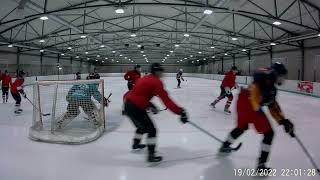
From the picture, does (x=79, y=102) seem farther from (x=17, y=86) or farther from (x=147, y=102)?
(x=17, y=86)

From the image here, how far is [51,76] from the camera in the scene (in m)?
28.3

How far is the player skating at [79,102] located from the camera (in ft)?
18.4

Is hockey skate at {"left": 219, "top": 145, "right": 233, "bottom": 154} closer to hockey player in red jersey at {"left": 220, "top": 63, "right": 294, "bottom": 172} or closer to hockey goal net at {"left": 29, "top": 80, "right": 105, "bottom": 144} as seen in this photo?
hockey player in red jersey at {"left": 220, "top": 63, "right": 294, "bottom": 172}

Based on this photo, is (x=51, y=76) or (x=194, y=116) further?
(x=51, y=76)

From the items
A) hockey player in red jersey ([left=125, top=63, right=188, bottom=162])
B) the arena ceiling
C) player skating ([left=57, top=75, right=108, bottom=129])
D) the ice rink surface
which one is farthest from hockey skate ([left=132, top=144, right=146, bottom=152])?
the arena ceiling

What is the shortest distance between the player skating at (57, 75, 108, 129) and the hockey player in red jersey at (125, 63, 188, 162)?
2.00 m

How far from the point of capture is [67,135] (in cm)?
528

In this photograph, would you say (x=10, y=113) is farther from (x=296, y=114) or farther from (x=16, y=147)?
(x=296, y=114)

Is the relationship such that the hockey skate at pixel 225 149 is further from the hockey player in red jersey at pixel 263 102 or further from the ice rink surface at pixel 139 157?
the hockey player in red jersey at pixel 263 102

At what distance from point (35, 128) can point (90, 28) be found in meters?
16.2

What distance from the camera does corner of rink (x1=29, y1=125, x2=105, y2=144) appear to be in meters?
4.89

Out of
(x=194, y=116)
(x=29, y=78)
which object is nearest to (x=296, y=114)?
(x=194, y=116)

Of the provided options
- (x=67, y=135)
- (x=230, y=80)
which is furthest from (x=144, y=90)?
(x=230, y=80)

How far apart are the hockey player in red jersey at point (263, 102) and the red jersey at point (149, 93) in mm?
796
